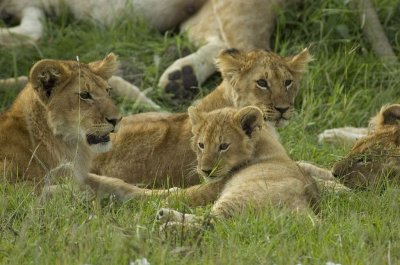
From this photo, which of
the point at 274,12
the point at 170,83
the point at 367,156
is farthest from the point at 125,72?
the point at 367,156

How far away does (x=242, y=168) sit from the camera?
5.25 meters

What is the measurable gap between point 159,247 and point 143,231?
276 millimetres

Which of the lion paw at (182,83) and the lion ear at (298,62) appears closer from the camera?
the lion ear at (298,62)

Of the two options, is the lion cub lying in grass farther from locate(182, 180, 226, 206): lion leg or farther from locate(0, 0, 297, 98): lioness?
locate(0, 0, 297, 98): lioness

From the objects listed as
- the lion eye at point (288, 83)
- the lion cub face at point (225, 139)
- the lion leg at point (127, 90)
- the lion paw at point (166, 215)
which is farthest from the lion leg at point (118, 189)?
the lion leg at point (127, 90)

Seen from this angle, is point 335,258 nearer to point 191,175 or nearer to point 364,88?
point 191,175

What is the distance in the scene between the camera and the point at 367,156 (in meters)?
5.51

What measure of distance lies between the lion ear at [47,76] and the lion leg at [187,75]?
2.15 metres

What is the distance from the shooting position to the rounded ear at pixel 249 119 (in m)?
5.27

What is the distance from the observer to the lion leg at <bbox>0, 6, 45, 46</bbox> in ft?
25.6

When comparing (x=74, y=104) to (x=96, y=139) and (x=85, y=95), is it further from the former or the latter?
(x=96, y=139)

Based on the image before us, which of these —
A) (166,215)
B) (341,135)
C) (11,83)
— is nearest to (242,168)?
(166,215)

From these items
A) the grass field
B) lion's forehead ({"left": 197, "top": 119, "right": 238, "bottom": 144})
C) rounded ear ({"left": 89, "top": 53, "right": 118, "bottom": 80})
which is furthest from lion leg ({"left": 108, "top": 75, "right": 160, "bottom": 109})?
lion's forehead ({"left": 197, "top": 119, "right": 238, "bottom": 144})

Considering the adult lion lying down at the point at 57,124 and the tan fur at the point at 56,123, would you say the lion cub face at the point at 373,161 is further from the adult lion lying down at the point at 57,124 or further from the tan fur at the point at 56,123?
the tan fur at the point at 56,123
